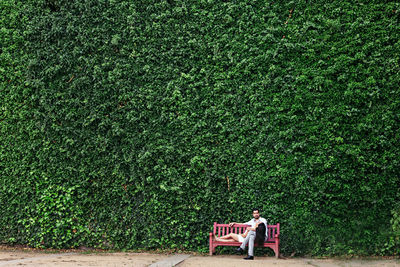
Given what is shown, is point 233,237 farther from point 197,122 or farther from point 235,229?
point 197,122

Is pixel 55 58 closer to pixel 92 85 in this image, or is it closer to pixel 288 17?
pixel 92 85

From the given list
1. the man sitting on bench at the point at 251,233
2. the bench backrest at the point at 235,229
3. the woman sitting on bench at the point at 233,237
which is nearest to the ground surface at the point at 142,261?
the man sitting on bench at the point at 251,233

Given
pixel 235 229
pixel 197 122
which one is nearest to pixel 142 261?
pixel 235 229

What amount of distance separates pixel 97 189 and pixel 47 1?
165 inches

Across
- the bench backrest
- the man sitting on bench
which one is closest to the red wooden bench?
the bench backrest

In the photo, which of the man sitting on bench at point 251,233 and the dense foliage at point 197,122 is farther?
the dense foliage at point 197,122

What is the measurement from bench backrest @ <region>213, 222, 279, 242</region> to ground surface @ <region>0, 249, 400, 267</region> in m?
0.40

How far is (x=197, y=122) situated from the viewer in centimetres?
685

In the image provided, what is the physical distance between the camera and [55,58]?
7492mm

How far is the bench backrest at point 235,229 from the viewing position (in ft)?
20.6

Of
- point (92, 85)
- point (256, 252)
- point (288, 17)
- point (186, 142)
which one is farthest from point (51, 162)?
point (288, 17)

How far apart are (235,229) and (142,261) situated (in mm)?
1777

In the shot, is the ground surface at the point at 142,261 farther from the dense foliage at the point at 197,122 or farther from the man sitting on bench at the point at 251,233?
the dense foliage at the point at 197,122

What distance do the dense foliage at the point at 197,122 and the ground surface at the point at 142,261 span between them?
37 centimetres
